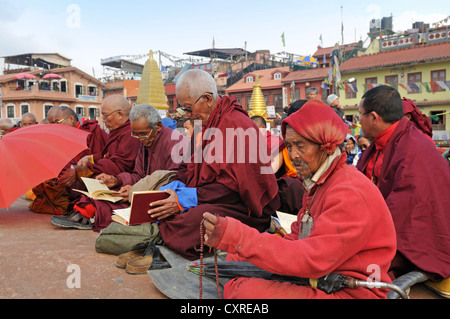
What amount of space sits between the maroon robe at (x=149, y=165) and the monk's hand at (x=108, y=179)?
0.08 meters

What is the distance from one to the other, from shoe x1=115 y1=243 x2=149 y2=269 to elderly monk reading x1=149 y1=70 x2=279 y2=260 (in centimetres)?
23

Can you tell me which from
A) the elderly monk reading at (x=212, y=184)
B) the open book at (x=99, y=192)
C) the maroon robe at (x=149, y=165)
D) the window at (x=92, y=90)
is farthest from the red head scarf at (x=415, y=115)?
the window at (x=92, y=90)

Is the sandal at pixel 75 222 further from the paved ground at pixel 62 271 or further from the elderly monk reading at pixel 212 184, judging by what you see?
the elderly monk reading at pixel 212 184

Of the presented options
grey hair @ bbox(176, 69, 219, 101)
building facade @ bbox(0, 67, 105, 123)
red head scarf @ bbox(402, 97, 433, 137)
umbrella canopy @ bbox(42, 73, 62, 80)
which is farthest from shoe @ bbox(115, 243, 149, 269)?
building facade @ bbox(0, 67, 105, 123)

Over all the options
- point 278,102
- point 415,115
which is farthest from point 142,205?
point 278,102

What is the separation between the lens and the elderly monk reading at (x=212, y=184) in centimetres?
342

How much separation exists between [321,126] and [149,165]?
320 cm

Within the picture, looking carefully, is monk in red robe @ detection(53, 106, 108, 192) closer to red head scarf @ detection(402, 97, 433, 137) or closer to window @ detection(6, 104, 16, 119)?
red head scarf @ detection(402, 97, 433, 137)

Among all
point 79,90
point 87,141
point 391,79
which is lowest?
point 87,141

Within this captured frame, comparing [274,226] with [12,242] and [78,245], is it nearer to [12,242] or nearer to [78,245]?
[78,245]

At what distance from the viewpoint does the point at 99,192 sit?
4.44 metres

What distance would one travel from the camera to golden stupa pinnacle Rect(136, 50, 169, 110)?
1198 centimetres

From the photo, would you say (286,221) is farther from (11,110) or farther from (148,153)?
(11,110)

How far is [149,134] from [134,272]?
6.72 feet
